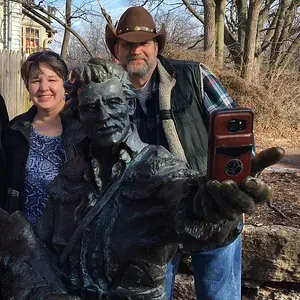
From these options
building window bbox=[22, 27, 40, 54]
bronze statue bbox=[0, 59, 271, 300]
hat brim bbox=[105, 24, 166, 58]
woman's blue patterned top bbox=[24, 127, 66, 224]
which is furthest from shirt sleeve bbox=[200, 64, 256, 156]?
building window bbox=[22, 27, 40, 54]

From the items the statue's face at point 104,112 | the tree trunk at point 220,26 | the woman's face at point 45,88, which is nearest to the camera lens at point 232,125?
the statue's face at point 104,112

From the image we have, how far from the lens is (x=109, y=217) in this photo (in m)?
1.88

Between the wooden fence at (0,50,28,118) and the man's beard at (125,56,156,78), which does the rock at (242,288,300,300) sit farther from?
the wooden fence at (0,50,28,118)

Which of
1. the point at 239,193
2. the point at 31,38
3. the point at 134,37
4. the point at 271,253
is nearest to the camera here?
the point at 239,193

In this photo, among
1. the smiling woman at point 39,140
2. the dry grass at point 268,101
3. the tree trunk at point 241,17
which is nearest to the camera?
the smiling woman at point 39,140

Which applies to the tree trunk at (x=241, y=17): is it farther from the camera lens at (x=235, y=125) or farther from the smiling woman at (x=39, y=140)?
the camera lens at (x=235, y=125)

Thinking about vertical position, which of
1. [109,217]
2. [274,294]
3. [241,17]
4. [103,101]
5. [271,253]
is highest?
[241,17]

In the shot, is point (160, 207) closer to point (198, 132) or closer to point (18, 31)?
point (198, 132)

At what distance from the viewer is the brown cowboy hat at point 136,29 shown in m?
2.86

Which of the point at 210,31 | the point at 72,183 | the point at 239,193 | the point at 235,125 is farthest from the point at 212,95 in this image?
the point at 210,31

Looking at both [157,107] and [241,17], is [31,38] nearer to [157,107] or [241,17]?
[241,17]

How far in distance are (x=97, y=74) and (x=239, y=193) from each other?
73cm

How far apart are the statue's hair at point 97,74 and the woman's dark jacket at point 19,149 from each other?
1.03 meters

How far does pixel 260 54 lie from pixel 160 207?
43.9ft
